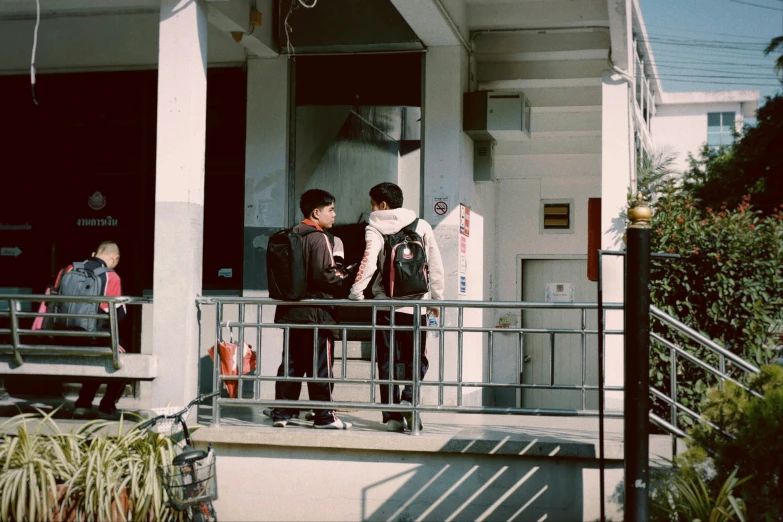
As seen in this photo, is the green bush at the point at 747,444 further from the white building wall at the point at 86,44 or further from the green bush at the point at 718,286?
the white building wall at the point at 86,44

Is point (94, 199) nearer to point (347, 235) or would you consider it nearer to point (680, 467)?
point (347, 235)

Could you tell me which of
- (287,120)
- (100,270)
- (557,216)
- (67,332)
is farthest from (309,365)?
(557,216)

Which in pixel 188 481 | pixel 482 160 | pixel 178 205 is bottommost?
pixel 188 481

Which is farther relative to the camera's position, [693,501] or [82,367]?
[82,367]

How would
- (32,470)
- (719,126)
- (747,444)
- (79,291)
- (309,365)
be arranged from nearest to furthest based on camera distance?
(747,444) < (32,470) < (309,365) < (79,291) < (719,126)

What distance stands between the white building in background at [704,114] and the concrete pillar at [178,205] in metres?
43.4

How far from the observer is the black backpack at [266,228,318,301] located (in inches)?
257

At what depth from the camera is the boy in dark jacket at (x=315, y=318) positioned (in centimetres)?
662

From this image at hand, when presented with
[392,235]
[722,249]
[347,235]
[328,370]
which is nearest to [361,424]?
[328,370]

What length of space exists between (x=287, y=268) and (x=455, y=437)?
174cm

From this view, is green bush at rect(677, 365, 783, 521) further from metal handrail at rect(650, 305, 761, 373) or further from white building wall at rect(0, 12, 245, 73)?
white building wall at rect(0, 12, 245, 73)

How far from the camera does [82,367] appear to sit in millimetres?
6566

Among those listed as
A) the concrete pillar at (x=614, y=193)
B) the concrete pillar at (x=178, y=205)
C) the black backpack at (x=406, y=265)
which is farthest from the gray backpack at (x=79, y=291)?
the concrete pillar at (x=614, y=193)

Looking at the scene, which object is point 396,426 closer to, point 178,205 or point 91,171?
point 178,205
